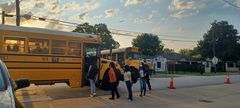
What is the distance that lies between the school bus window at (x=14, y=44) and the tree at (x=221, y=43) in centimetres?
6252

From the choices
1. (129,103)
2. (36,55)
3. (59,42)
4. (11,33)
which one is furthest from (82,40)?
(129,103)

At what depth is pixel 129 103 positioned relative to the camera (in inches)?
→ 514

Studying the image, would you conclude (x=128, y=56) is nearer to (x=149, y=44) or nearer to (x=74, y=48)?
(x=74, y=48)

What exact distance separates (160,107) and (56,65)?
593 centimetres

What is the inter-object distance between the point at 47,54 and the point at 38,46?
1.87ft

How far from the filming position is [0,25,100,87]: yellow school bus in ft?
47.1

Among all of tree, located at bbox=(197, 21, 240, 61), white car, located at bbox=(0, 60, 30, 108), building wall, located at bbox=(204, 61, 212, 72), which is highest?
tree, located at bbox=(197, 21, 240, 61)

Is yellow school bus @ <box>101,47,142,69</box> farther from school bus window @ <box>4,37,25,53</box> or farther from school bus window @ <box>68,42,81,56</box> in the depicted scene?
school bus window @ <box>4,37,25,53</box>

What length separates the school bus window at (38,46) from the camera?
14891 millimetres

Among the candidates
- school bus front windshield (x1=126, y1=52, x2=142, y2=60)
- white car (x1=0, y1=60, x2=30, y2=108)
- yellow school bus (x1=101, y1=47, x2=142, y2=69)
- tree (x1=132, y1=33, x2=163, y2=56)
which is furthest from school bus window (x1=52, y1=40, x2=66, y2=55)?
tree (x1=132, y1=33, x2=163, y2=56)

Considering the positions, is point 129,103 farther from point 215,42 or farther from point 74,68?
point 215,42

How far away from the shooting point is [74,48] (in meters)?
16.4

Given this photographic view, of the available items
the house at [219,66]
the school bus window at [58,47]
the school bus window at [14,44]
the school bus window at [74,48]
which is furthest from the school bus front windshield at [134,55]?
the house at [219,66]

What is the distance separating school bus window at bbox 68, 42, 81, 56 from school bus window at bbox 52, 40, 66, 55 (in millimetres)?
339
